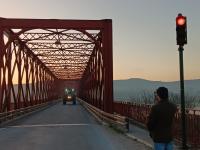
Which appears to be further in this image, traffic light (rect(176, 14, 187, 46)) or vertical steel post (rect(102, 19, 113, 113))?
vertical steel post (rect(102, 19, 113, 113))

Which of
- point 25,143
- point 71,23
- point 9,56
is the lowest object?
point 25,143

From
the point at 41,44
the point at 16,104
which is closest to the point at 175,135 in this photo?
the point at 16,104

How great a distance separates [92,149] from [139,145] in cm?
166

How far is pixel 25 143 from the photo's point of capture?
16.2 meters

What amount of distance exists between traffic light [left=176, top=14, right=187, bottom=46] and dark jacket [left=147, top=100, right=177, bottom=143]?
4.76 meters

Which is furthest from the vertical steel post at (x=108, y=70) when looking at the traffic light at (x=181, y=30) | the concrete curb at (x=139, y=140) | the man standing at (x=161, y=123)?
the man standing at (x=161, y=123)

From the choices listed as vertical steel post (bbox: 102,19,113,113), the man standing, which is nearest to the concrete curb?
the man standing

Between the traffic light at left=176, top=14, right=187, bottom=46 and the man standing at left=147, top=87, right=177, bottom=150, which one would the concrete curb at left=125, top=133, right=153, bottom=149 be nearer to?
the traffic light at left=176, top=14, right=187, bottom=46

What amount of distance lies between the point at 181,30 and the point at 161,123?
506 centimetres

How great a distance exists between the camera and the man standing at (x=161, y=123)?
7285 mm

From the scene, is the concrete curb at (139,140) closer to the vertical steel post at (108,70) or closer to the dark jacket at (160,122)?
the dark jacket at (160,122)

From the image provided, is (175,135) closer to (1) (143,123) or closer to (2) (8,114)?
(1) (143,123)

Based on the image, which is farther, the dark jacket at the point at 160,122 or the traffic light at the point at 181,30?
the traffic light at the point at 181,30

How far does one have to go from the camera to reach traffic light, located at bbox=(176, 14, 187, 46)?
11.9m
